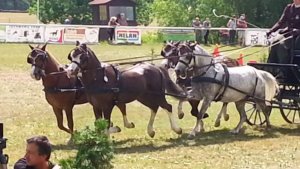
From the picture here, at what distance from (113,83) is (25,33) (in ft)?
88.2

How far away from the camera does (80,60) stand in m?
12.6

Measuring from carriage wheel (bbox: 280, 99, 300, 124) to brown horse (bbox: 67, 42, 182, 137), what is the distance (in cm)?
241

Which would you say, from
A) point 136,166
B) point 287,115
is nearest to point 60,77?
point 136,166

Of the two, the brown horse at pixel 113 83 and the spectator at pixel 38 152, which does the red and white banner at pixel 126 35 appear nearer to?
the brown horse at pixel 113 83

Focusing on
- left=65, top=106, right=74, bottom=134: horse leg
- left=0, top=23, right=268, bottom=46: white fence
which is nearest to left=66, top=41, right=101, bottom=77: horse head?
left=65, top=106, right=74, bottom=134: horse leg

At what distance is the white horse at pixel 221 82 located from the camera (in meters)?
13.9

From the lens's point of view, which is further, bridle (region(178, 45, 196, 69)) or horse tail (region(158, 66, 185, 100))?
horse tail (region(158, 66, 185, 100))

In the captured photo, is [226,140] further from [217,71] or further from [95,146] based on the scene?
[95,146]

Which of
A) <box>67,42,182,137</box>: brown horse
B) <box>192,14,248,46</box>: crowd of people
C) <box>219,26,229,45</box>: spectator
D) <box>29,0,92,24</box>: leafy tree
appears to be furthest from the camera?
<box>29,0,92,24</box>: leafy tree

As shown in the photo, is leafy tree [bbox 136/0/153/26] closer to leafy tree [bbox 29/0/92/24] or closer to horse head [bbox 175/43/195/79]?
leafy tree [bbox 29/0/92/24]

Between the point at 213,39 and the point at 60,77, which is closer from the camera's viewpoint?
the point at 60,77

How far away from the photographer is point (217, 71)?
14242 mm

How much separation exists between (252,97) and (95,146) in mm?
8782

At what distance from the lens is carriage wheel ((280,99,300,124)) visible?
14797 millimetres
